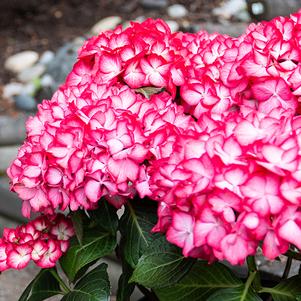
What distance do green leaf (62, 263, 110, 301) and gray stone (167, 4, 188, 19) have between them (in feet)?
8.55

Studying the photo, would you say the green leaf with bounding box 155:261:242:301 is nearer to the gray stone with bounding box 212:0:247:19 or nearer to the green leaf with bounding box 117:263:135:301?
the green leaf with bounding box 117:263:135:301

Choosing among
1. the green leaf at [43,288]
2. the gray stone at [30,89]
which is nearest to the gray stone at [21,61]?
the gray stone at [30,89]

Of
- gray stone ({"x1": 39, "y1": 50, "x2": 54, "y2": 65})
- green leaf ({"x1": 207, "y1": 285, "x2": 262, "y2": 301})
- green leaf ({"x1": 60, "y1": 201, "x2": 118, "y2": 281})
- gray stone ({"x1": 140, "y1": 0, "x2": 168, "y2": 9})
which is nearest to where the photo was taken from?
green leaf ({"x1": 207, "y1": 285, "x2": 262, "y2": 301})

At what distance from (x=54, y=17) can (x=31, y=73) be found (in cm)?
82

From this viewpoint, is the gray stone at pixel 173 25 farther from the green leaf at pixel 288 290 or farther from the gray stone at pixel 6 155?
the green leaf at pixel 288 290

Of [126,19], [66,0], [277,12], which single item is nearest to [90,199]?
[277,12]

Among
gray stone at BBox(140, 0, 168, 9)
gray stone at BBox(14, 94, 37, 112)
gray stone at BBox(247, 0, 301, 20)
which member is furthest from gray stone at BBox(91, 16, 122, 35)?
gray stone at BBox(247, 0, 301, 20)

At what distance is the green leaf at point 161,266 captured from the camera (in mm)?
1093

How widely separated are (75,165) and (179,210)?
0.18 metres

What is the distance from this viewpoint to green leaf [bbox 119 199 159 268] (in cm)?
117

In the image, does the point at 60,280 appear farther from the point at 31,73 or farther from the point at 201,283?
the point at 31,73

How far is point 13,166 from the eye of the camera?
1.15 meters

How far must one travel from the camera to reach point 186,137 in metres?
0.96

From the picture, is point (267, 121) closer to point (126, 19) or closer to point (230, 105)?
point (230, 105)
